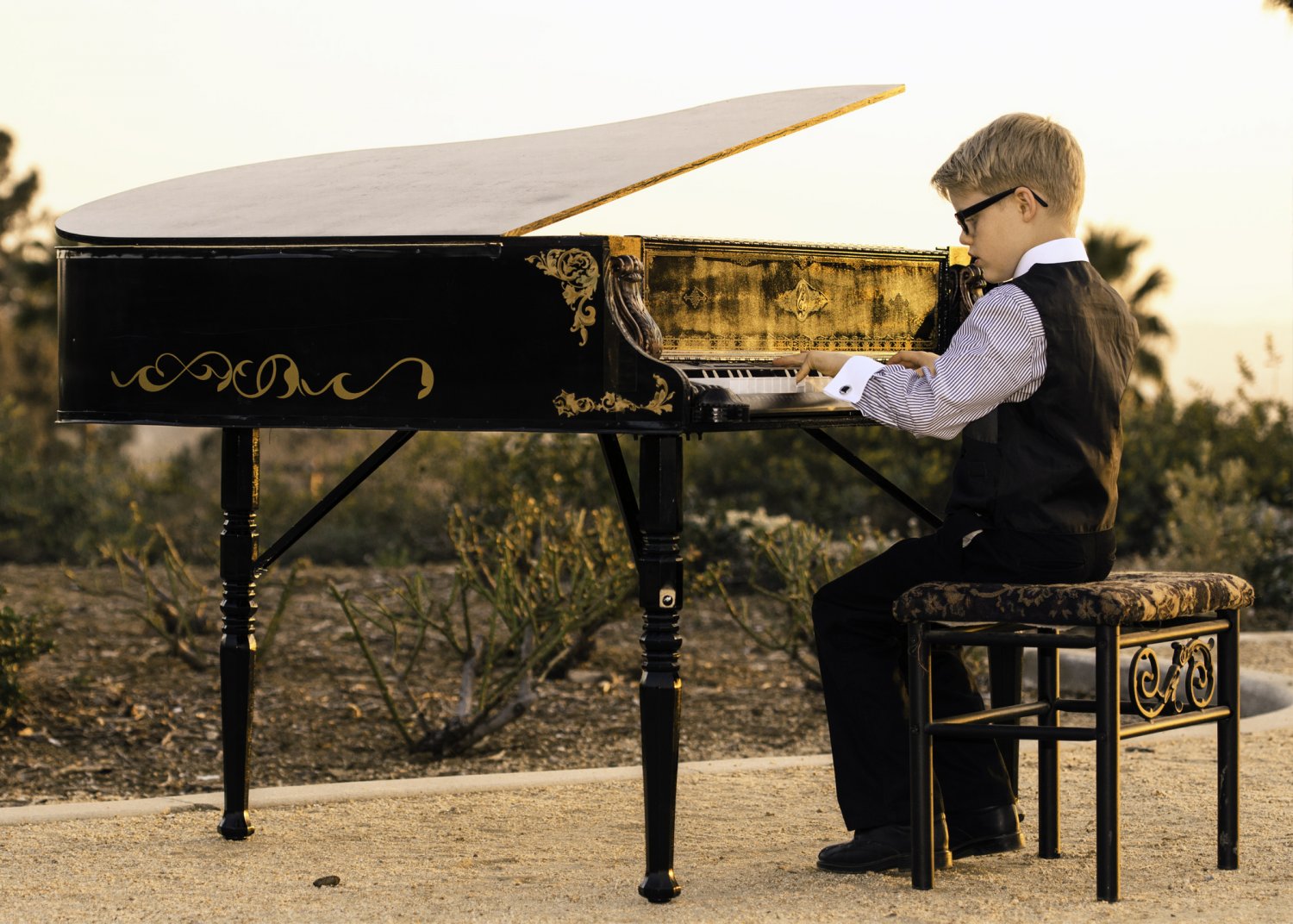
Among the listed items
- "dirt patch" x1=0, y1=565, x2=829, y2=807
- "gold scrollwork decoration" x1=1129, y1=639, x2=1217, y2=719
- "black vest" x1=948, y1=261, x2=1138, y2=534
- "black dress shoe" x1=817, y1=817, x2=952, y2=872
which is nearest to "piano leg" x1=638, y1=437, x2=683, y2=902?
"black dress shoe" x1=817, y1=817, x2=952, y2=872

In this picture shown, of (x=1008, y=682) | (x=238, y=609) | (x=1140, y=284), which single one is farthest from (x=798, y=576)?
(x=1140, y=284)

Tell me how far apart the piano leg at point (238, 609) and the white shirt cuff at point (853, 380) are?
180 cm

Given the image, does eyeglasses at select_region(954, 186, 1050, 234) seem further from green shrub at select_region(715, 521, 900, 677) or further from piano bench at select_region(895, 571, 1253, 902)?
green shrub at select_region(715, 521, 900, 677)

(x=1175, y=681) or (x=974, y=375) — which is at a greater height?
(x=974, y=375)

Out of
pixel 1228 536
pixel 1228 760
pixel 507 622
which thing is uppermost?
pixel 1228 536

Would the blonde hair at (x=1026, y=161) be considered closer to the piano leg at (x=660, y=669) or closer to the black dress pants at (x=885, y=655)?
the black dress pants at (x=885, y=655)

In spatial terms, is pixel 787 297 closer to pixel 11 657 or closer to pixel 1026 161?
pixel 1026 161

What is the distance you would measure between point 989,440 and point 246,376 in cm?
184

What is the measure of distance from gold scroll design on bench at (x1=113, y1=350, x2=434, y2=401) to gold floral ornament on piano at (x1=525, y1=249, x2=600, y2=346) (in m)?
0.41

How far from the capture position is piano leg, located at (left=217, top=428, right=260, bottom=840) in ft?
16.3

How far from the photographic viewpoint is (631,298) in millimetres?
3924

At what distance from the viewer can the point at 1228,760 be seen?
4320 mm

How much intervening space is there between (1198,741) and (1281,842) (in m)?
1.65

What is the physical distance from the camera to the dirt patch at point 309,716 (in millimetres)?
6590
